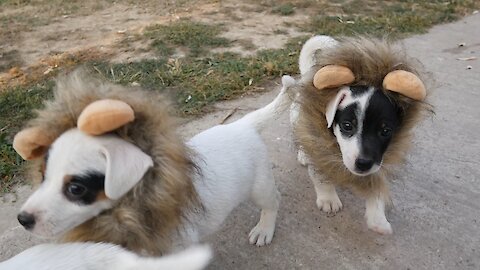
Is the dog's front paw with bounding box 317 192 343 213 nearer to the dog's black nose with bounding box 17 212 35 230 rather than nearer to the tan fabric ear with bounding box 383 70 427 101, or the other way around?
the tan fabric ear with bounding box 383 70 427 101

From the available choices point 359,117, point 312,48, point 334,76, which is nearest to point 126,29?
point 312,48

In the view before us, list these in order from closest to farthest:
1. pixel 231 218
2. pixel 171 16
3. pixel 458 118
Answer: pixel 231 218, pixel 458 118, pixel 171 16

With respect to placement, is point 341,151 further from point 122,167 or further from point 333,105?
point 122,167

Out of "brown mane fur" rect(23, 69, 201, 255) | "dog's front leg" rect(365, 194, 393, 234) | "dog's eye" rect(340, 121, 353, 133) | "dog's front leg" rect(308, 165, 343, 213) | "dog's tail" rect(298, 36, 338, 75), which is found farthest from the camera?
"dog's tail" rect(298, 36, 338, 75)

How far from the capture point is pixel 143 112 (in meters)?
1.68

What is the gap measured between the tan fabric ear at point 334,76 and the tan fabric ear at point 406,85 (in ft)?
0.54

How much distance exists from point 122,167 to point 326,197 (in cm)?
133

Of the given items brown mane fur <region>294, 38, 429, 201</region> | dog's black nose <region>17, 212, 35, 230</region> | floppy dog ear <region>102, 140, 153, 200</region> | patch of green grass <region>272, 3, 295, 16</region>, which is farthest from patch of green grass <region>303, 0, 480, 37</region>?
dog's black nose <region>17, 212, 35, 230</region>

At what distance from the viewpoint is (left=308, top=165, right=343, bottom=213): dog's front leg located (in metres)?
2.57

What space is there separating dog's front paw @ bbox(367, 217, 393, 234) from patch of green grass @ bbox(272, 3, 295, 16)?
12.7ft

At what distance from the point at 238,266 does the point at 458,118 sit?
208 cm

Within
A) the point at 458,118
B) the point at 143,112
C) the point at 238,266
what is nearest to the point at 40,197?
the point at 143,112

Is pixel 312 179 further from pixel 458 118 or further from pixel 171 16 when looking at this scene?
pixel 171 16

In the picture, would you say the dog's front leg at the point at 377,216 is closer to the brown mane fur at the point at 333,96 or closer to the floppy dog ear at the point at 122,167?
the brown mane fur at the point at 333,96
